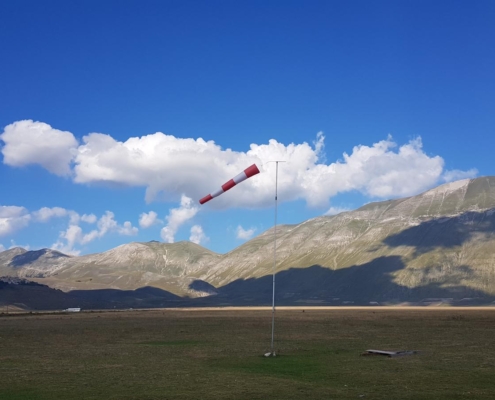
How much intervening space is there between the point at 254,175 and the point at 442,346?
65.6 ft

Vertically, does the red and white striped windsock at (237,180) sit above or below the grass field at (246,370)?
above

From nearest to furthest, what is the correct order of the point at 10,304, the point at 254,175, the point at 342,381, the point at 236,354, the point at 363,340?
the point at 342,381 → the point at 254,175 → the point at 236,354 → the point at 363,340 → the point at 10,304

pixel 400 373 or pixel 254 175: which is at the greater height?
pixel 254 175

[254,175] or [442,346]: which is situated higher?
[254,175]

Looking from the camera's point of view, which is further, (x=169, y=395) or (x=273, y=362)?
(x=273, y=362)

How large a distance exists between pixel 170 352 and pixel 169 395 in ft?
53.6

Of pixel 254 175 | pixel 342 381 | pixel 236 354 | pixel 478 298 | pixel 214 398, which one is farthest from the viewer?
pixel 478 298

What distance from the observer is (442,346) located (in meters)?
38.8

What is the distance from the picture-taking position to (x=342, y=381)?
23312 mm

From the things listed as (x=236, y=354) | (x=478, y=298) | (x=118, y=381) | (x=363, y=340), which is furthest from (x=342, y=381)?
(x=478, y=298)

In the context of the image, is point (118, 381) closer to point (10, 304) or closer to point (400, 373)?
point (400, 373)

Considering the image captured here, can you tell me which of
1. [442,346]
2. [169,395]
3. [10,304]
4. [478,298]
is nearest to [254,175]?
[169,395]

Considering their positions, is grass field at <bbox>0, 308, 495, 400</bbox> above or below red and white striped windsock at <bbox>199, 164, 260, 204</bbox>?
below

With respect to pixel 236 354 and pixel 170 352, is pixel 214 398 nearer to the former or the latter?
pixel 236 354
